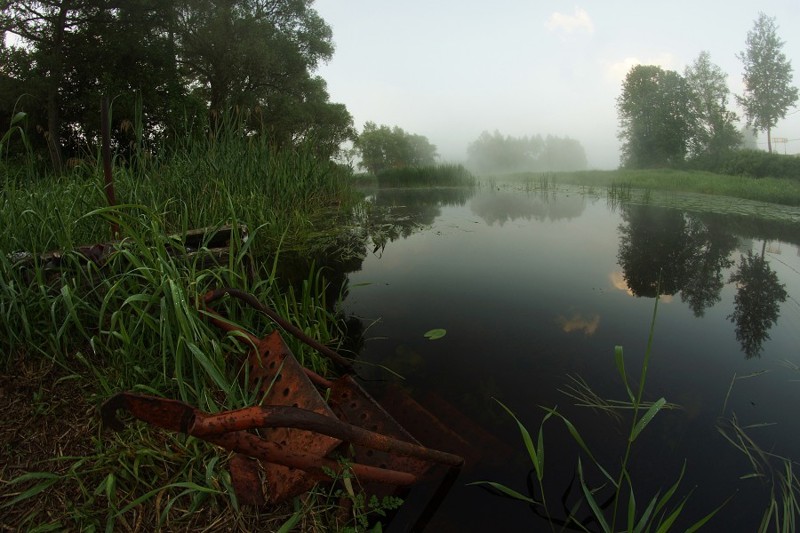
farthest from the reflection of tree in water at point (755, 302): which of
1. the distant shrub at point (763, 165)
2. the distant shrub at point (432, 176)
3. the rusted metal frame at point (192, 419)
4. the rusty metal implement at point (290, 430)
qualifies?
the distant shrub at point (763, 165)

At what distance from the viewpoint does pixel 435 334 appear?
2637 mm

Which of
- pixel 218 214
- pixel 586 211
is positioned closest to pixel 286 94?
pixel 586 211

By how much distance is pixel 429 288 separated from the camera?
11.9 feet

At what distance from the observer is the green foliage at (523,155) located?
108 metres

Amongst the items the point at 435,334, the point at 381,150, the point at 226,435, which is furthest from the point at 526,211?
the point at 381,150

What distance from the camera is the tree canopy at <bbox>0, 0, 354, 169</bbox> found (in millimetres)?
14297

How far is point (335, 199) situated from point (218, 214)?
4.99 m

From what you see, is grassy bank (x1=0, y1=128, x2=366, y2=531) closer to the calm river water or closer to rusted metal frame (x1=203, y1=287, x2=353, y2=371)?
rusted metal frame (x1=203, y1=287, x2=353, y2=371)

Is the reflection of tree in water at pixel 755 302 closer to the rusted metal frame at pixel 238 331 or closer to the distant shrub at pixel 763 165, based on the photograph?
the rusted metal frame at pixel 238 331

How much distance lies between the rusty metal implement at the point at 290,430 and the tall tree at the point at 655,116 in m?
43.2

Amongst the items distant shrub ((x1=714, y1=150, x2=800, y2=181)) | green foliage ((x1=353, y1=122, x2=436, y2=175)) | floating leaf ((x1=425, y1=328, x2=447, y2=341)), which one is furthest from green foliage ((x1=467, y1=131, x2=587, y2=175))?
floating leaf ((x1=425, y1=328, x2=447, y2=341))

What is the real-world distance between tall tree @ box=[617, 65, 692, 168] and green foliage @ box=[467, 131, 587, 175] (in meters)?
60.4

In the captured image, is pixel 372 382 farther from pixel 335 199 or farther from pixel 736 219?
pixel 736 219

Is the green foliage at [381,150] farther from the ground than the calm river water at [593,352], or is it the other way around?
the green foliage at [381,150]
